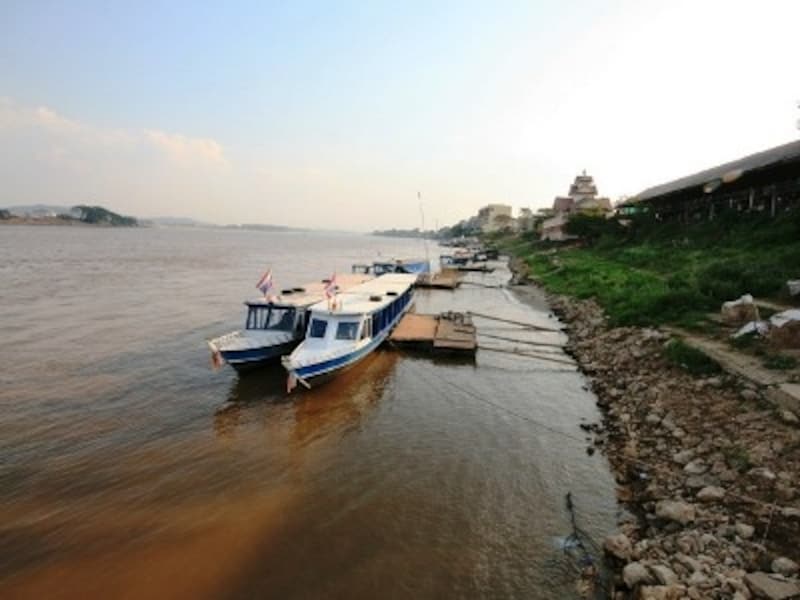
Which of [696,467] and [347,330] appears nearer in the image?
[696,467]

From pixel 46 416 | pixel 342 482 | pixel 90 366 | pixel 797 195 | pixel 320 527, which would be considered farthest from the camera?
pixel 797 195

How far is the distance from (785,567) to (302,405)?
14.4m

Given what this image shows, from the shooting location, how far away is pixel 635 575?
337 inches

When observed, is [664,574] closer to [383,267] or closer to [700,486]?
[700,486]

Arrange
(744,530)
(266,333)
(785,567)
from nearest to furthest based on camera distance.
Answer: (785,567) → (744,530) → (266,333)

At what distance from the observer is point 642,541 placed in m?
9.73

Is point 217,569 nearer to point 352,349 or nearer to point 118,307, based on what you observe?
point 352,349

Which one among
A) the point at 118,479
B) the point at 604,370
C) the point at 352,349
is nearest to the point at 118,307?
the point at 352,349

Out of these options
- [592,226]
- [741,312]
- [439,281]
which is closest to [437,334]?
[741,312]

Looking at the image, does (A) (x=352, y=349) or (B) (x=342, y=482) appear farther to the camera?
(A) (x=352, y=349)

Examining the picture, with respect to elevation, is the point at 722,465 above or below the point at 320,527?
above

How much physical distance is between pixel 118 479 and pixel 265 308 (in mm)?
10264

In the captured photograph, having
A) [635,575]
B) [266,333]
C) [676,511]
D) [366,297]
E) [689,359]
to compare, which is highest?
[366,297]

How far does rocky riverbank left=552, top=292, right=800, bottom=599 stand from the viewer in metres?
8.27
